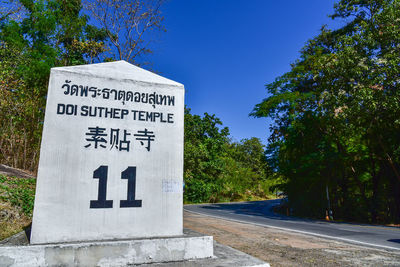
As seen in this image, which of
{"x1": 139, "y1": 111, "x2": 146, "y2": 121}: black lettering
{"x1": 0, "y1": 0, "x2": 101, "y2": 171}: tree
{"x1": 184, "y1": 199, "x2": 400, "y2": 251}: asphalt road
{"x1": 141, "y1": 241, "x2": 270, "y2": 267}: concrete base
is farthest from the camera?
{"x1": 0, "y1": 0, "x2": 101, "y2": 171}: tree

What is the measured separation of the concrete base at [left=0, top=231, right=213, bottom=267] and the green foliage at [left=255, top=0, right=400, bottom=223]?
42.3 ft

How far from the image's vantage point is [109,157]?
397 cm

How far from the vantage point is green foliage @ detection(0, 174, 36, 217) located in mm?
7551

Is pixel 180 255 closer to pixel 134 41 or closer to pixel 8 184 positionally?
pixel 8 184

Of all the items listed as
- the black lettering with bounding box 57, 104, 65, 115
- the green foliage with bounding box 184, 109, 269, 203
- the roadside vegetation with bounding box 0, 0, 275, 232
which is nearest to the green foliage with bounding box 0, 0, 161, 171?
the roadside vegetation with bounding box 0, 0, 275, 232

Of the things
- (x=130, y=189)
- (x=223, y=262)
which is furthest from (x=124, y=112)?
(x=223, y=262)

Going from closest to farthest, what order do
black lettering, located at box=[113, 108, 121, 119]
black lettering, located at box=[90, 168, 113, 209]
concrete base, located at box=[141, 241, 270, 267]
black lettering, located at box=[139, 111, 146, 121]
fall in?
concrete base, located at box=[141, 241, 270, 267] < black lettering, located at box=[90, 168, 113, 209] < black lettering, located at box=[113, 108, 121, 119] < black lettering, located at box=[139, 111, 146, 121]

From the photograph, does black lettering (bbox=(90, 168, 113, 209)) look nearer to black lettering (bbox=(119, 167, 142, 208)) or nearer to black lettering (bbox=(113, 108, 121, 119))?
black lettering (bbox=(119, 167, 142, 208))

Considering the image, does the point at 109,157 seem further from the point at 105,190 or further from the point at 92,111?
the point at 92,111

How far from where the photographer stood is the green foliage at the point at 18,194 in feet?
24.8

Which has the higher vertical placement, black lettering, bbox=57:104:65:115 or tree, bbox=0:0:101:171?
tree, bbox=0:0:101:171

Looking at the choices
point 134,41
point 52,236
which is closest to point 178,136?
point 52,236

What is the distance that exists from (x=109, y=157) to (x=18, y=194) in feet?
18.8

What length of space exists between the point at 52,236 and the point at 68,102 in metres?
1.80
